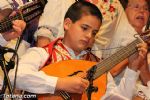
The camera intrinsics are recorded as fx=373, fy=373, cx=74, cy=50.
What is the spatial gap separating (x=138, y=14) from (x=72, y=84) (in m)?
0.93

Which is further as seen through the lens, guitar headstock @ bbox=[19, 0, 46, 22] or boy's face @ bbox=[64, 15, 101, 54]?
boy's face @ bbox=[64, 15, 101, 54]

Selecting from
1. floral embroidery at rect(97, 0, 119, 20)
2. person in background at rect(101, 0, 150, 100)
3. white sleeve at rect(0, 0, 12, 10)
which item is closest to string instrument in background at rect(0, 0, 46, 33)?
white sleeve at rect(0, 0, 12, 10)

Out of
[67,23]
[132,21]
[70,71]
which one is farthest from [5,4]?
[132,21]

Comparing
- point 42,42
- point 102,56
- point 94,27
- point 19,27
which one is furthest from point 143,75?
point 19,27

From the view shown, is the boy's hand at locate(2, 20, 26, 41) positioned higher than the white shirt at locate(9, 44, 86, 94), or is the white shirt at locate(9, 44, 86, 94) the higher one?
the boy's hand at locate(2, 20, 26, 41)

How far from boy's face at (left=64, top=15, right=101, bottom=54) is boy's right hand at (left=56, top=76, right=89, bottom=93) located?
0.87 ft

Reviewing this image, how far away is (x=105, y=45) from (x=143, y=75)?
32cm

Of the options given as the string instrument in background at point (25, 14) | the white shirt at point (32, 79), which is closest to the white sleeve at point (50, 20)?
the string instrument in background at point (25, 14)

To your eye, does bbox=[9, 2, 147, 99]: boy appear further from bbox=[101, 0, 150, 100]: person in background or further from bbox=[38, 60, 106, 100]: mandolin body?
bbox=[101, 0, 150, 100]: person in background

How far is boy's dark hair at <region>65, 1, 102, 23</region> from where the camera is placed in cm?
218

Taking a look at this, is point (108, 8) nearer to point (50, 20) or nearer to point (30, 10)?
point (50, 20)

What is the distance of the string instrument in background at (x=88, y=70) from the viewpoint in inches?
74.0

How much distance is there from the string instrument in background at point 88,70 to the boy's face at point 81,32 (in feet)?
0.35

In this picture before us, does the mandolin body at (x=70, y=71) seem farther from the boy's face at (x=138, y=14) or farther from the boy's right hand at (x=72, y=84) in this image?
the boy's face at (x=138, y=14)
